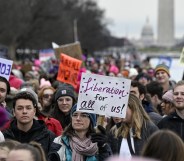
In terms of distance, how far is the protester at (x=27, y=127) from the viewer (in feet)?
22.1

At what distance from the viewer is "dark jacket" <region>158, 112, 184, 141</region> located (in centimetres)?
702

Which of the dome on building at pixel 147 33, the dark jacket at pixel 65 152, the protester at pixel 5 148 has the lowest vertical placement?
the dark jacket at pixel 65 152

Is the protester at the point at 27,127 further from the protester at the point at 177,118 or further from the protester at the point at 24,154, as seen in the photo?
the protester at the point at 24,154

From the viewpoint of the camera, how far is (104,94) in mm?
7180

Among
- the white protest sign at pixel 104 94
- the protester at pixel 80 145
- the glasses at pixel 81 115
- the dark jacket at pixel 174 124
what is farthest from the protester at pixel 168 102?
the protester at pixel 80 145

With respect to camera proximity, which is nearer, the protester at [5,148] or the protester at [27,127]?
the protester at [5,148]

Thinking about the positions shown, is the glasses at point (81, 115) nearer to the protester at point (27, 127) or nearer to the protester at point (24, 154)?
the protester at point (27, 127)

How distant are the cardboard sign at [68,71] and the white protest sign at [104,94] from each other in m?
4.83

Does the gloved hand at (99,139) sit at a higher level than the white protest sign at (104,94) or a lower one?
lower

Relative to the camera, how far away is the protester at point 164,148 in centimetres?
398

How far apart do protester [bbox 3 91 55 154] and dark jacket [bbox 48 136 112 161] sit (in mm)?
421

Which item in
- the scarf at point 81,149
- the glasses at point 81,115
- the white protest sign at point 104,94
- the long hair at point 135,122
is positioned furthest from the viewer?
the white protest sign at point 104,94

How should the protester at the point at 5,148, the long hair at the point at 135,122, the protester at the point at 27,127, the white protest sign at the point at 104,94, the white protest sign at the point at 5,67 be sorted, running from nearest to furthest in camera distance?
the protester at the point at 5,148, the long hair at the point at 135,122, the protester at the point at 27,127, the white protest sign at the point at 104,94, the white protest sign at the point at 5,67

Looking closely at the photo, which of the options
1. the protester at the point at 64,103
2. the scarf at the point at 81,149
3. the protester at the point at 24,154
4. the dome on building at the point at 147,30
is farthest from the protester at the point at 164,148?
the dome on building at the point at 147,30
